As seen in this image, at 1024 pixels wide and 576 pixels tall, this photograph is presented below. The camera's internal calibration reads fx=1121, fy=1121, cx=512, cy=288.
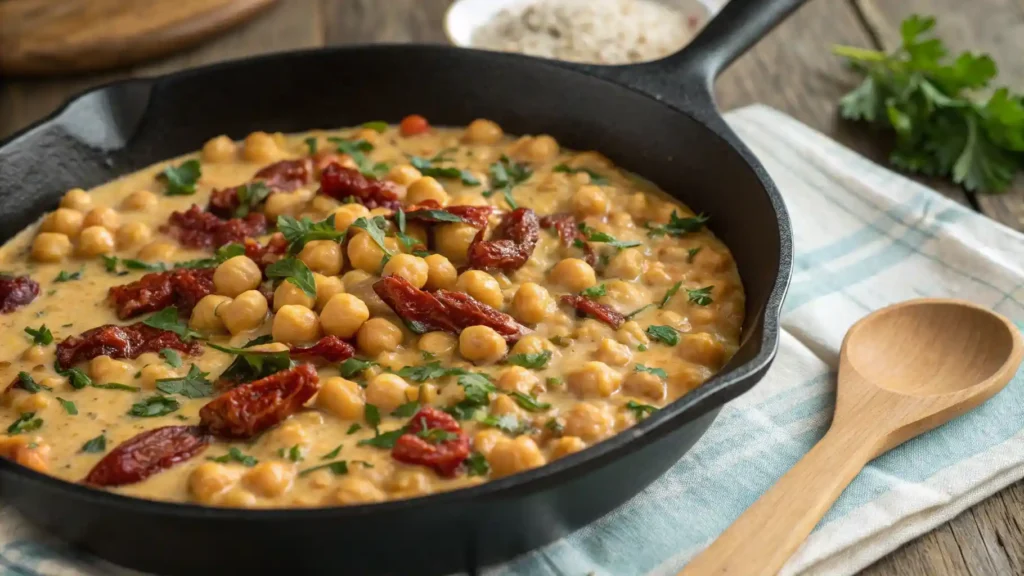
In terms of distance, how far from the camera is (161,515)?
2.90 meters

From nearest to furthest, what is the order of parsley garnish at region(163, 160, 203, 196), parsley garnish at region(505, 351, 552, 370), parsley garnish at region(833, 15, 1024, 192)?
1. parsley garnish at region(505, 351, 552, 370)
2. parsley garnish at region(163, 160, 203, 196)
3. parsley garnish at region(833, 15, 1024, 192)

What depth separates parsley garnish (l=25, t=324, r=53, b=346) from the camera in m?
4.03

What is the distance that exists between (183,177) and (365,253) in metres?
1.30

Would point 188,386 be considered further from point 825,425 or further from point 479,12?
point 479,12

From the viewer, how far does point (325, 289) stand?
4.08 m

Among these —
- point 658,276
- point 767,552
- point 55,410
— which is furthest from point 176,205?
point 767,552

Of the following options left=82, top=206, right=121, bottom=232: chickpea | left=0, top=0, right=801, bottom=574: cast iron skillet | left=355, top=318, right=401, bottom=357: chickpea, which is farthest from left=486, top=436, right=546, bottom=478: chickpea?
left=82, top=206, right=121, bottom=232: chickpea

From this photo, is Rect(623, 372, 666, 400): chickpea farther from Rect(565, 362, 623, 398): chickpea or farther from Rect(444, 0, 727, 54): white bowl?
Rect(444, 0, 727, 54): white bowl

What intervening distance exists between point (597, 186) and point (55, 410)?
2.35 metres

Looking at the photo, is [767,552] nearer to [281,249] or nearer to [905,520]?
[905,520]

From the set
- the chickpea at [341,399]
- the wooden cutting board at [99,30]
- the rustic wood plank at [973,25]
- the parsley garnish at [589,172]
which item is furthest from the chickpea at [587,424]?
the wooden cutting board at [99,30]

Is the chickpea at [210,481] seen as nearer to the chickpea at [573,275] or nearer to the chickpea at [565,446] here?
the chickpea at [565,446]

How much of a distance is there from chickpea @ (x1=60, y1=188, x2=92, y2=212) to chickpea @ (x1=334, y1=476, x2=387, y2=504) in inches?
87.1

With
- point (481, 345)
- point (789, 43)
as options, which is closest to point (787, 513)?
point (481, 345)
